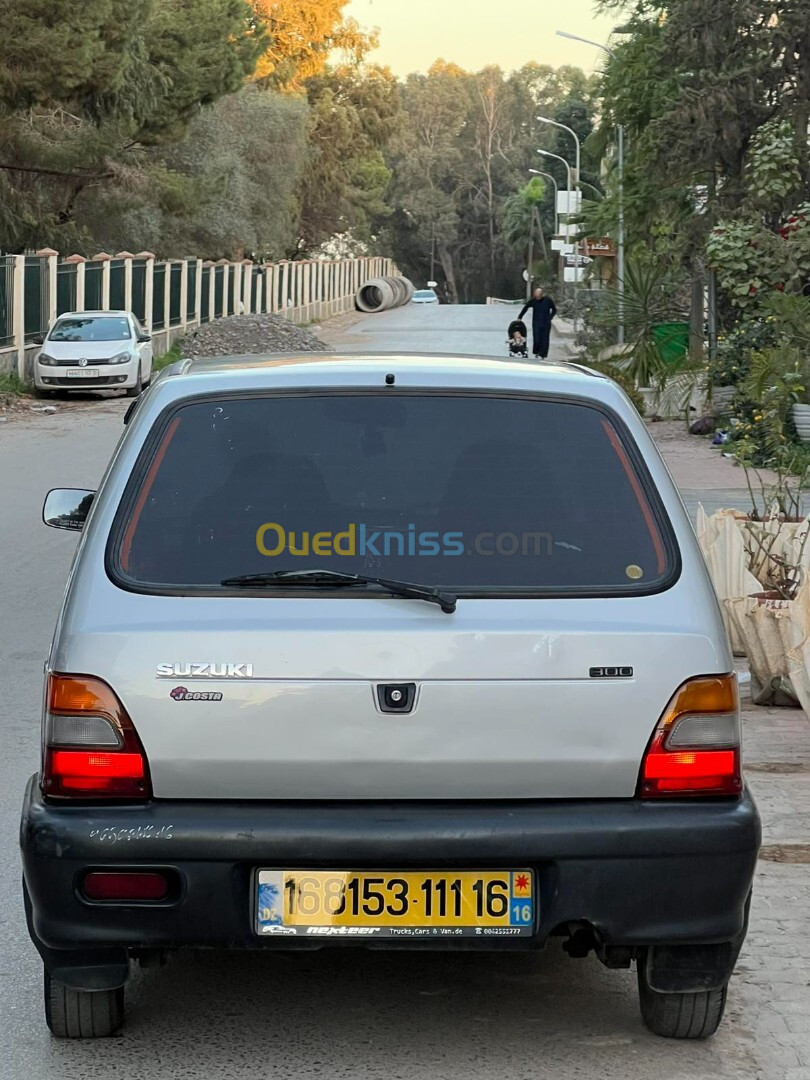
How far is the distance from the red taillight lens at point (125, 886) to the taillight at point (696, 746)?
103cm

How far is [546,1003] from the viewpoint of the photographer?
4426 millimetres

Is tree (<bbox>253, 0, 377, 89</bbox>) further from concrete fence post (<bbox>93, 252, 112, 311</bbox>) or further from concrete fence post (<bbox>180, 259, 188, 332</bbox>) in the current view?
concrete fence post (<bbox>93, 252, 112, 311</bbox>)

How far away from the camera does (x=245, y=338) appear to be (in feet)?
143

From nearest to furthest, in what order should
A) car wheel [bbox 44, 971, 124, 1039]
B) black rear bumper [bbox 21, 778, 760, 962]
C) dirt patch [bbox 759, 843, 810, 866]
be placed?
black rear bumper [bbox 21, 778, 760, 962] < car wheel [bbox 44, 971, 124, 1039] < dirt patch [bbox 759, 843, 810, 866]

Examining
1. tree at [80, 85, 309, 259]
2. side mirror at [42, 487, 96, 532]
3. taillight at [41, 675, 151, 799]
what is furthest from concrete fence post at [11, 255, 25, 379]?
taillight at [41, 675, 151, 799]

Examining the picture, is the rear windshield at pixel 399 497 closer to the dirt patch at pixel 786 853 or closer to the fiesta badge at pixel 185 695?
the fiesta badge at pixel 185 695

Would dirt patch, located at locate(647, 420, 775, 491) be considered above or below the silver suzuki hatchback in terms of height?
below

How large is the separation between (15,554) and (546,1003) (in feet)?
29.7

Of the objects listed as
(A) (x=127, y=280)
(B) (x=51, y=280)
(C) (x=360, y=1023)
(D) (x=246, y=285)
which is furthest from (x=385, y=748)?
(D) (x=246, y=285)

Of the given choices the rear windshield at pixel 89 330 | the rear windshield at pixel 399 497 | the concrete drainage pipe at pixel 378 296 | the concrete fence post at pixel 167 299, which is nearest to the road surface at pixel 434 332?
the concrete drainage pipe at pixel 378 296

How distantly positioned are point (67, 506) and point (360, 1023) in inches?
84.2

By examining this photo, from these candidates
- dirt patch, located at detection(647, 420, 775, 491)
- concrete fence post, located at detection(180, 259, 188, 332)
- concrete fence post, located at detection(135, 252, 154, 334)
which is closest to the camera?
dirt patch, located at detection(647, 420, 775, 491)

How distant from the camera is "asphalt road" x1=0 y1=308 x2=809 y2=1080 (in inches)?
155

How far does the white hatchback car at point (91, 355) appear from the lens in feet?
98.2
